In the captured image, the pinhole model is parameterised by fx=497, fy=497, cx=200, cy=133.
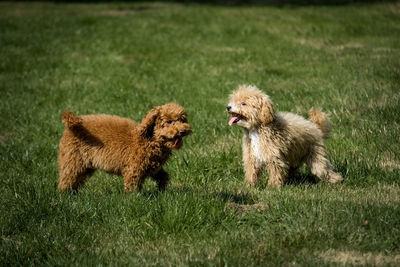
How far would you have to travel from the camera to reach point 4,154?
26.0ft

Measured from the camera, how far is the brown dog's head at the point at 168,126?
17.3 feet

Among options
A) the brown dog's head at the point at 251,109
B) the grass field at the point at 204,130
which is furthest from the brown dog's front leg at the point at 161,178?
the brown dog's head at the point at 251,109

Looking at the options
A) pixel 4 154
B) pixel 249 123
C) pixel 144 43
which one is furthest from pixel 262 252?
pixel 144 43

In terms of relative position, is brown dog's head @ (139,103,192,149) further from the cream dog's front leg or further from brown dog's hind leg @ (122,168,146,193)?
the cream dog's front leg

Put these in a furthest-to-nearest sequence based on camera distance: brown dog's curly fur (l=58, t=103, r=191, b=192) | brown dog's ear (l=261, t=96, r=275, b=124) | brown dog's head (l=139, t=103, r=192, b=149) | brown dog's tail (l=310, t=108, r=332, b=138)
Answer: brown dog's tail (l=310, t=108, r=332, b=138)
brown dog's ear (l=261, t=96, r=275, b=124)
brown dog's curly fur (l=58, t=103, r=191, b=192)
brown dog's head (l=139, t=103, r=192, b=149)

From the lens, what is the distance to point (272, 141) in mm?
6000

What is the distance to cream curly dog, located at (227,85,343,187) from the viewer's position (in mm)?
5922

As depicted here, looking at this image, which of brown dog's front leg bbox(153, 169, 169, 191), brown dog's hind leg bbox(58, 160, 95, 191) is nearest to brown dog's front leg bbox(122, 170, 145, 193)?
brown dog's front leg bbox(153, 169, 169, 191)

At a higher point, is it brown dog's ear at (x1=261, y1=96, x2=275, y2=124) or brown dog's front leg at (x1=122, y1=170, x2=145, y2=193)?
brown dog's ear at (x1=261, y1=96, x2=275, y2=124)

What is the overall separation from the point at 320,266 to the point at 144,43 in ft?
38.3

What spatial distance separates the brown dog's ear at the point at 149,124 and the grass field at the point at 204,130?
0.70 metres

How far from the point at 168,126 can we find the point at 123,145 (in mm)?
637

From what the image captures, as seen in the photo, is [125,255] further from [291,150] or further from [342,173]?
[342,173]

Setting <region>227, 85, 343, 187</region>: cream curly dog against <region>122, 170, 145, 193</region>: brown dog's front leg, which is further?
<region>227, 85, 343, 187</region>: cream curly dog
